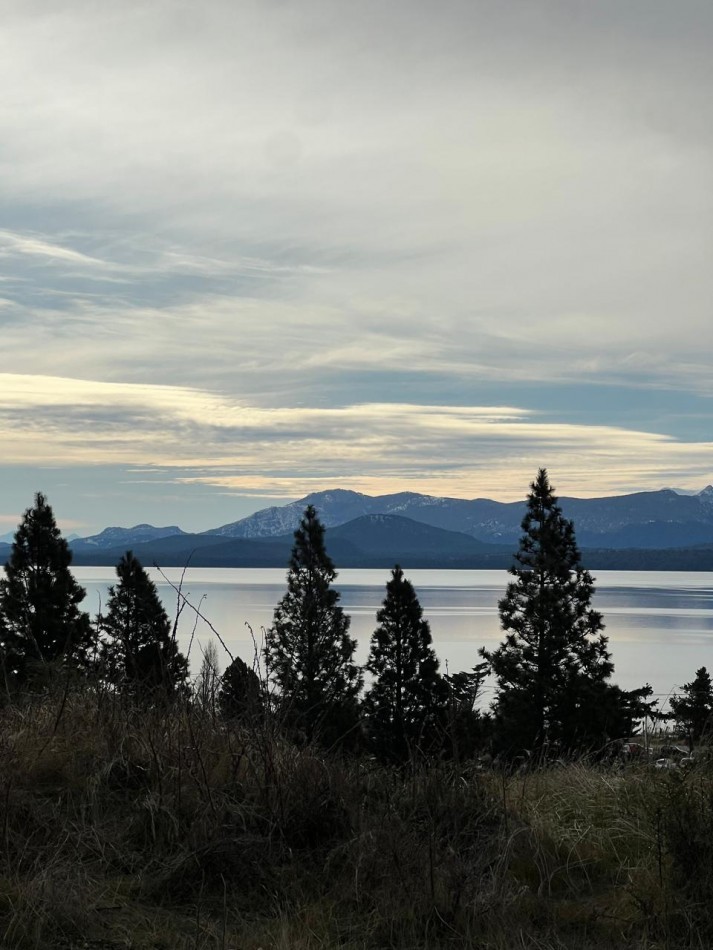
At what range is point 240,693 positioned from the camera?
6.48 m

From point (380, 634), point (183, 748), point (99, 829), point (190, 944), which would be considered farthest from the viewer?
point (380, 634)

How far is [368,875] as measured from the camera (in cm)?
443

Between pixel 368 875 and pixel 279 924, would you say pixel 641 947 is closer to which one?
pixel 368 875

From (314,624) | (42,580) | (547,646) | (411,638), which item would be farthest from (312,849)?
(314,624)

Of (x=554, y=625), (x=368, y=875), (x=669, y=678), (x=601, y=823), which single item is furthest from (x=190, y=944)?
(x=669, y=678)

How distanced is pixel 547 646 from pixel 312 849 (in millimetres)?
35735

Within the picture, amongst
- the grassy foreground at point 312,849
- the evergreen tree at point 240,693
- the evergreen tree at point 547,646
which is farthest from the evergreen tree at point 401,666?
the grassy foreground at point 312,849

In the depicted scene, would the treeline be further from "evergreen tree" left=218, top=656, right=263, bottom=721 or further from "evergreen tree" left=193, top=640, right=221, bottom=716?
"evergreen tree" left=193, top=640, right=221, bottom=716

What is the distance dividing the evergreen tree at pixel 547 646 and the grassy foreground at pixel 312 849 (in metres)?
32.4

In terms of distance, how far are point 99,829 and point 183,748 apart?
0.69m

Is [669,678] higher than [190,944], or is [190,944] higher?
[190,944]

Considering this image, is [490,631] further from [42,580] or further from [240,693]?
[240,693]

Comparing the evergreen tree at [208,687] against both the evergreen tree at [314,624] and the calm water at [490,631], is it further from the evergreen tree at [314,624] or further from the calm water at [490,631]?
the calm water at [490,631]

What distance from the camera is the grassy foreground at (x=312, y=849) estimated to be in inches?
159
